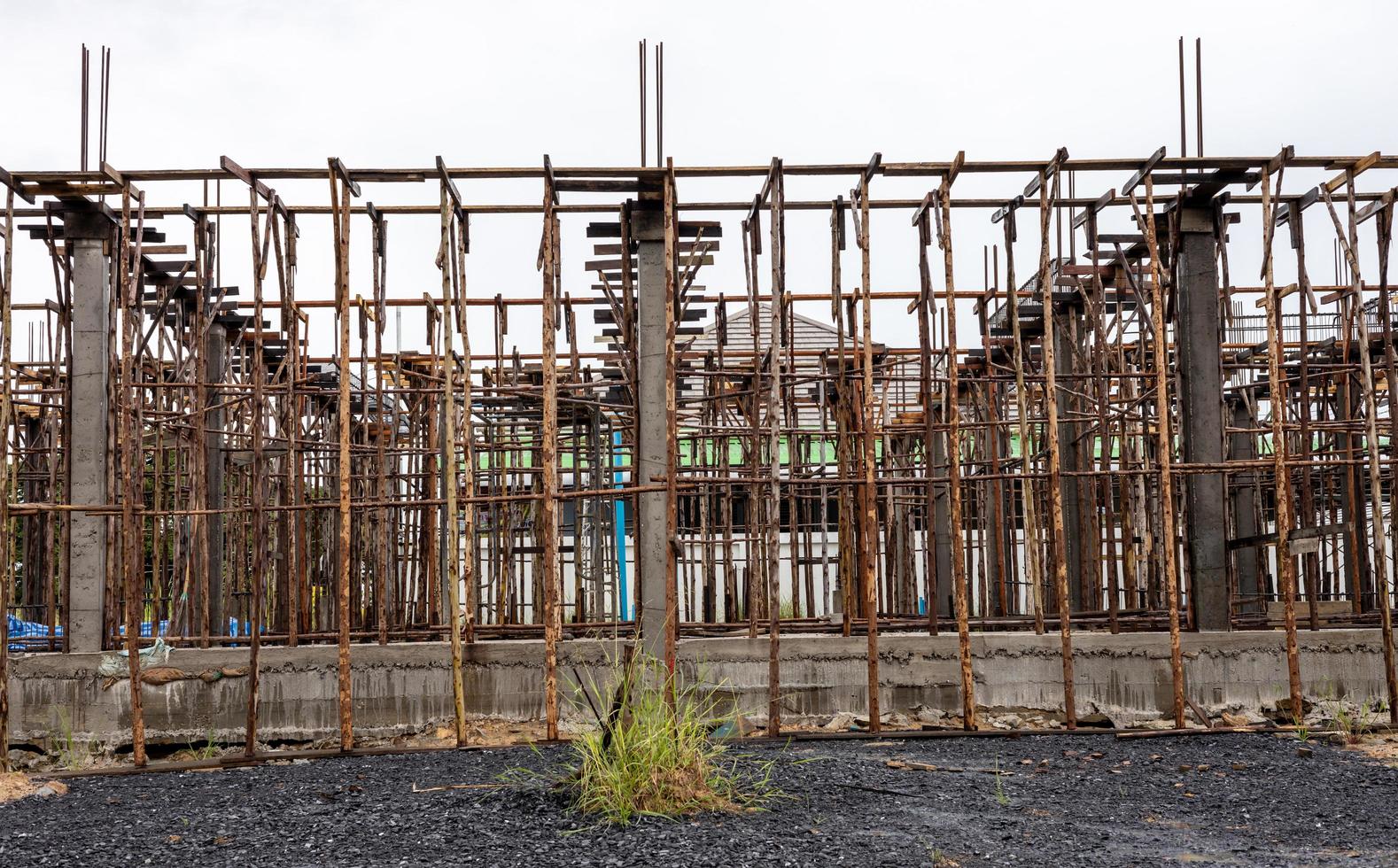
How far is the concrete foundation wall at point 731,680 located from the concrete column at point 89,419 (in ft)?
1.63

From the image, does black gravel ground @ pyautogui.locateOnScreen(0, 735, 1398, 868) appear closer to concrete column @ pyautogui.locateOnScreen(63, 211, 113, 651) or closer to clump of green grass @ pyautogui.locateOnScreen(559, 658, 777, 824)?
clump of green grass @ pyautogui.locateOnScreen(559, 658, 777, 824)

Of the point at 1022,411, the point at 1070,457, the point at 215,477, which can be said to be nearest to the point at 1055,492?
the point at 1022,411

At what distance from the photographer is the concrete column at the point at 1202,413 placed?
12.2m

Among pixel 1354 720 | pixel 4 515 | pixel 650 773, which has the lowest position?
pixel 1354 720

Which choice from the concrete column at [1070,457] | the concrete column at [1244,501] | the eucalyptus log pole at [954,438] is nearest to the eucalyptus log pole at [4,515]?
the eucalyptus log pole at [954,438]

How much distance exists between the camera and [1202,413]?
12297mm

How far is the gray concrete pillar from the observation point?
10828mm

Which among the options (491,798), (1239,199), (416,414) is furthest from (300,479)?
(1239,199)

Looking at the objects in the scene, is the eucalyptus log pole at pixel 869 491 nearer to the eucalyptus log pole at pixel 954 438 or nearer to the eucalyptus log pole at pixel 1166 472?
the eucalyptus log pole at pixel 954 438

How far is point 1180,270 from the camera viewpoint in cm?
1254

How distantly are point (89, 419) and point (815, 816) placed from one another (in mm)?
8042

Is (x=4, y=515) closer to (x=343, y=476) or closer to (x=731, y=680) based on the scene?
(x=343, y=476)

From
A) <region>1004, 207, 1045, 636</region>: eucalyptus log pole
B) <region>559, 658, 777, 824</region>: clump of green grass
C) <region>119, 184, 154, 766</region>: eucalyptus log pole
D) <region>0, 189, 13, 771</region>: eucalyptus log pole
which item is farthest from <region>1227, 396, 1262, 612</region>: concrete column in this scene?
<region>0, 189, 13, 771</region>: eucalyptus log pole

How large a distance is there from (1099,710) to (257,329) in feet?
28.7
